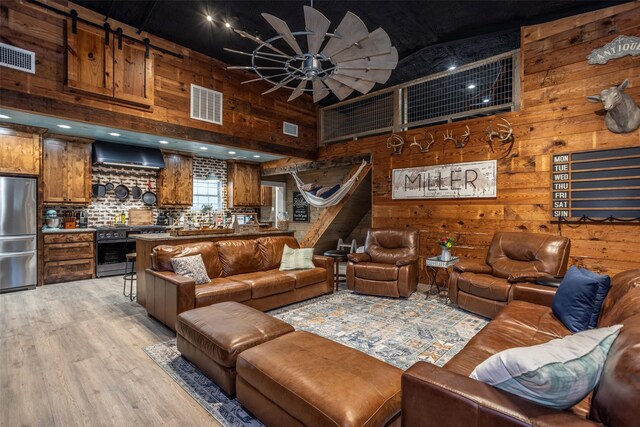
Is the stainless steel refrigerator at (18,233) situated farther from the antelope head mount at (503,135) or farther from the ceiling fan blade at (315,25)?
the antelope head mount at (503,135)

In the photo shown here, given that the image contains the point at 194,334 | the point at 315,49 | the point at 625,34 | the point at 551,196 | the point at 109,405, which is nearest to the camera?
the point at 109,405

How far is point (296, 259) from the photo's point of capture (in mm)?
4555

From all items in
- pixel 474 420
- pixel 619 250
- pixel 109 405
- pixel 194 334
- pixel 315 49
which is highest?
pixel 315 49

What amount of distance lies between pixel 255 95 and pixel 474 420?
237 inches

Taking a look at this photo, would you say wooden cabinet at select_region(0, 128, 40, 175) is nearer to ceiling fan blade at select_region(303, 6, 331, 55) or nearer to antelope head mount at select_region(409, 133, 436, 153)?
ceiling fan blade at select_region(303, 6, 331, 55)

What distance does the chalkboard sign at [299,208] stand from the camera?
29.2 ft

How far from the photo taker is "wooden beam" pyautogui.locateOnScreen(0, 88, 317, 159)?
147 inches

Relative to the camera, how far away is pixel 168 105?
4871mm

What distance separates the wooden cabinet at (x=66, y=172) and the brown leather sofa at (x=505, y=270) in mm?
6687

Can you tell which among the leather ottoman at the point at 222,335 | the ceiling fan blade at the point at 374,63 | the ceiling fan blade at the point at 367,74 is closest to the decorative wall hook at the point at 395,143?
the ceiling fan blade at the point at 367,74

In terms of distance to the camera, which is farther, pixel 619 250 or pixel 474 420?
pixel 619 250

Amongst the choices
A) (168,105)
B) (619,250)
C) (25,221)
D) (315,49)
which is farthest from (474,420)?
(25,221)

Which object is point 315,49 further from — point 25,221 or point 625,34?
point 25,221

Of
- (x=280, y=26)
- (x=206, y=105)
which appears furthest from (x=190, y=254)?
(x=206, y=105)
